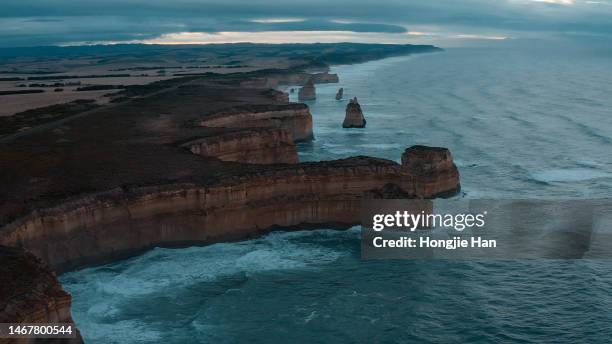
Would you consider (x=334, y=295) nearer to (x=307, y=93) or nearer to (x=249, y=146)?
(x=249, y=146)

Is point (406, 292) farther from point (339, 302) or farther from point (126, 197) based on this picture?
point (126, 197)

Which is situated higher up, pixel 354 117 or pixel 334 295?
pixel 354 117

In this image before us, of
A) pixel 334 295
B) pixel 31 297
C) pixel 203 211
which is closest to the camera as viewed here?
pixel 31 297

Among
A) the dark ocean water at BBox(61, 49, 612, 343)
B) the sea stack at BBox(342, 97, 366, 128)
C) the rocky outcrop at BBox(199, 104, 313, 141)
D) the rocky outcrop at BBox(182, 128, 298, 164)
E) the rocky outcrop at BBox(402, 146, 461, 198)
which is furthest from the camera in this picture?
the sea stack at BBox(342, 97, 366, 128)

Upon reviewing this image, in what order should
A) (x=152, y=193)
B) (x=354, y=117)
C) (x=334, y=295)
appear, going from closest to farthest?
(x=334, y=295) → (x=152, y=193) → (x=354, y=117)

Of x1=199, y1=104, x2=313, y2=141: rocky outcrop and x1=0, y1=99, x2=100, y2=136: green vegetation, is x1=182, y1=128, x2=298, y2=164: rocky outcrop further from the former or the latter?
x1=0, y1=99, x2=100, y2=136: green vegetation

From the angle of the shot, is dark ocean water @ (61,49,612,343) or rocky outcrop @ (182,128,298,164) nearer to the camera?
dark ocean water @ (61,49,612,343)

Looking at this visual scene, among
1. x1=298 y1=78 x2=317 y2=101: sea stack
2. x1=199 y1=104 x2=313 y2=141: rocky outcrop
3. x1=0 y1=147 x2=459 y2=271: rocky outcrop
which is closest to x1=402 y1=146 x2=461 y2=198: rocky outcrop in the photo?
x1=0 y1=147 x2=459 y2=271: rocky outcrop

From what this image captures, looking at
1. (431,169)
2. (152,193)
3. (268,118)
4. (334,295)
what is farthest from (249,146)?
(334,295)
